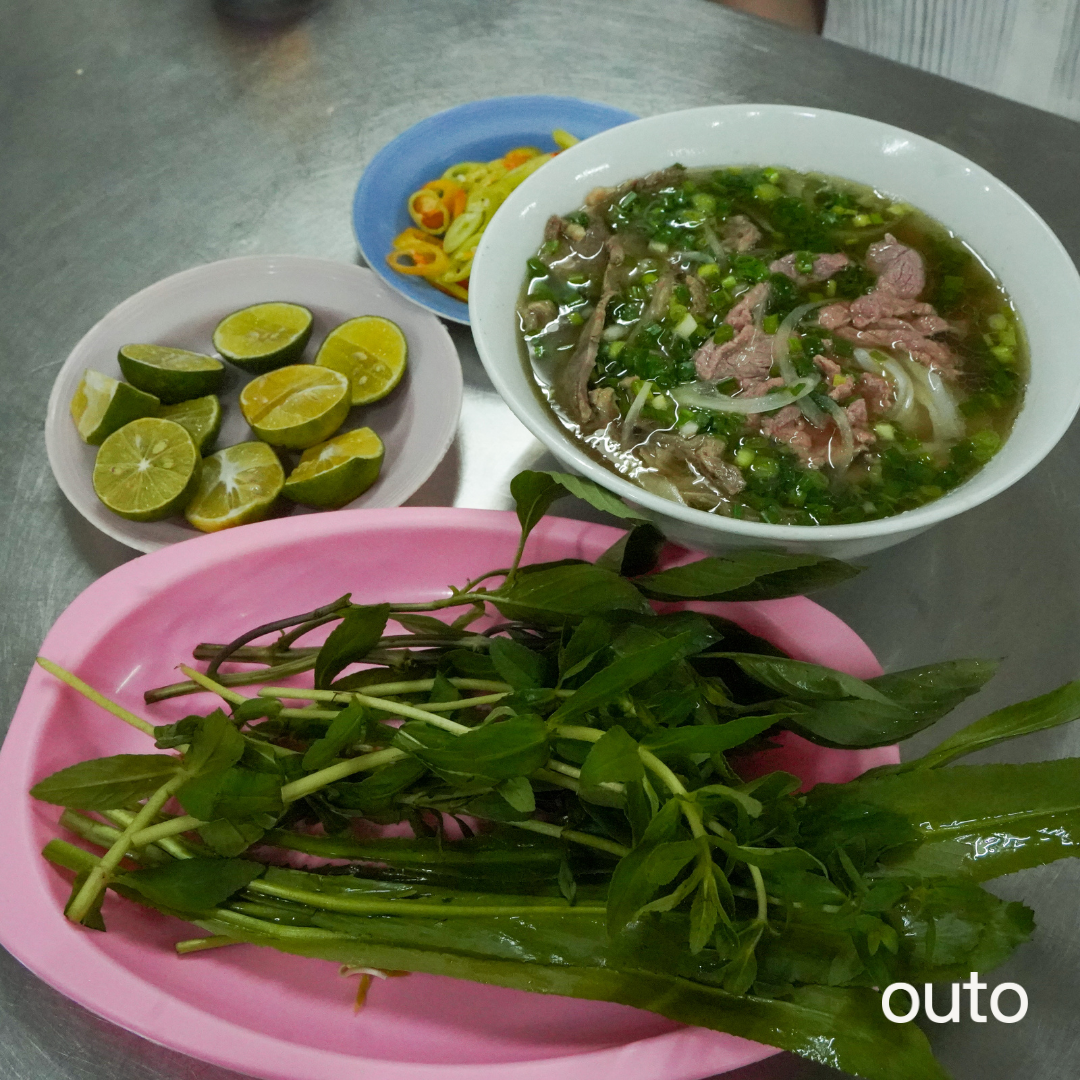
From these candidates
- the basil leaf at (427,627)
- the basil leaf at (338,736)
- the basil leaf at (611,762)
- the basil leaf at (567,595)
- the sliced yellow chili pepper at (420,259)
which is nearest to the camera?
the basil leaf at (611,762)

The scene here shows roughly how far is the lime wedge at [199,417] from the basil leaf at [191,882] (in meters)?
0.84

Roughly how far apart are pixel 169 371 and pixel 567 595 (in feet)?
3.40

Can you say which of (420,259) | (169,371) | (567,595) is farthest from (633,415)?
(169,371)

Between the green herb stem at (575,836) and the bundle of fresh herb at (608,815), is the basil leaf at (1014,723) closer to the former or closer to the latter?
the bundle of fresh herb at (608,815)

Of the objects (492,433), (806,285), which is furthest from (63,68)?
(806,285)

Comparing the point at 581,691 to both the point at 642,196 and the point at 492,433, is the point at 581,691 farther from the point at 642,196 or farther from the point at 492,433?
the point at 642,196

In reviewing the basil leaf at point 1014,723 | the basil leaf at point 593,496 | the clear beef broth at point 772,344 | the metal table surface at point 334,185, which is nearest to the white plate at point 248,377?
the metal table surface at point 334,185

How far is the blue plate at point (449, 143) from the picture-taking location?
1.88 metres

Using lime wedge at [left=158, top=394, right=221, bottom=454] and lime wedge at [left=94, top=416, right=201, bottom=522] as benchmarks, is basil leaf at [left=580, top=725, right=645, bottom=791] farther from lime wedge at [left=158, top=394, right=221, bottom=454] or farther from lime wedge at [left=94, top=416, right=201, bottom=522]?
lime wedge at [left=158, top=394, right=221, bottom=454]

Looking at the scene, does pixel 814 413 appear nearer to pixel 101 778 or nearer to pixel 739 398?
pixel 739 398

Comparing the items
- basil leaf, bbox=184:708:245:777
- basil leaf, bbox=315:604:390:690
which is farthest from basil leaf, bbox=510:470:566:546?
basil leaf, bbox=184:708:245:777

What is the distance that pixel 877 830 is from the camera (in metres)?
0.89

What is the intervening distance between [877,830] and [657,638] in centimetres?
33

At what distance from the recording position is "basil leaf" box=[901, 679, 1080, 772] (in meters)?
0.98
